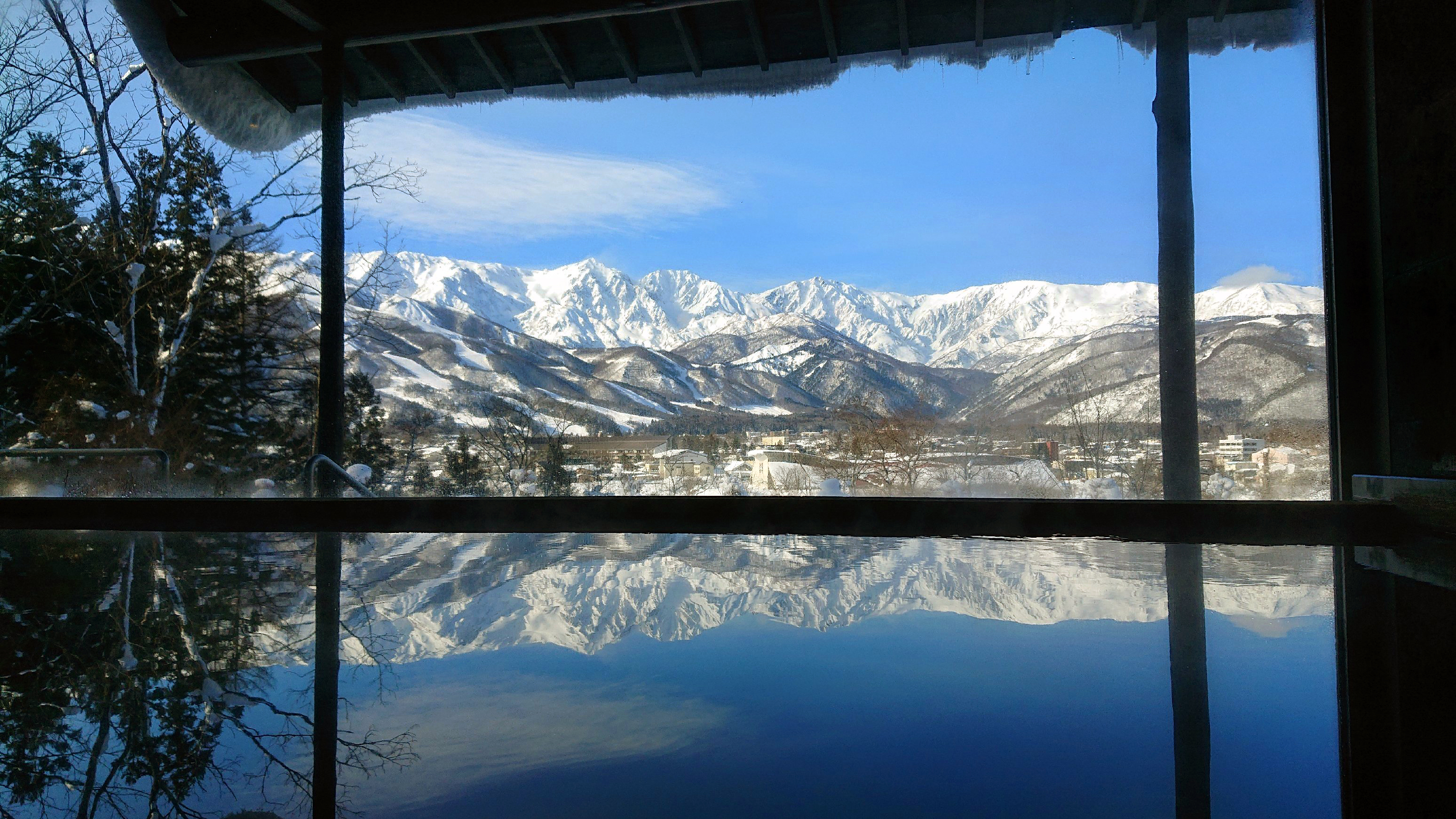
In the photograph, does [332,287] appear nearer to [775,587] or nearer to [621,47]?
[621,47]

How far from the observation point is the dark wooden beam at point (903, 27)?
2262 millimetres

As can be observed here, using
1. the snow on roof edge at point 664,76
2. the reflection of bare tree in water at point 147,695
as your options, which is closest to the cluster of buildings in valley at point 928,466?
the snow on roof edge at point 664,76

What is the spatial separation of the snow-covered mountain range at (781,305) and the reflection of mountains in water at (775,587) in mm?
3798

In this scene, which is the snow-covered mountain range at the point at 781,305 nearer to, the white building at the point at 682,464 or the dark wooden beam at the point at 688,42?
the white building at the point at 682,464

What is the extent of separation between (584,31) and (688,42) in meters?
0.42

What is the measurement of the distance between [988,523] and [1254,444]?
180 inches

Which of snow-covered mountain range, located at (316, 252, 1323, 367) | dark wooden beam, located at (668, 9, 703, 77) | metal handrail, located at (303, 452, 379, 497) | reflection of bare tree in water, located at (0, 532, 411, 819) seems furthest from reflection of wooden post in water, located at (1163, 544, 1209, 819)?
snow-covered mountain range, located at (316, 252, 1323, 367)

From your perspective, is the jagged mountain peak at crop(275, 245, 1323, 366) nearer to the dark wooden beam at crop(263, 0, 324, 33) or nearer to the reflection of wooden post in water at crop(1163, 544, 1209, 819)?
the reflection of wooden post in water at crop(1163, 544, 1209, 819)

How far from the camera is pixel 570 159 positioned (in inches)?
306

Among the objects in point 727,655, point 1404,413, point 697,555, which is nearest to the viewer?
point 1404,413

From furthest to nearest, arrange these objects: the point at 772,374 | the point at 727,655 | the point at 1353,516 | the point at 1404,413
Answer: the point at 772,374
the point at 727,655
the point at 1404,413
the point at 1353,516

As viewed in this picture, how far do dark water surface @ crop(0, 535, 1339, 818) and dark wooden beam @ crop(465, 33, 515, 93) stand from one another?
1712 mm

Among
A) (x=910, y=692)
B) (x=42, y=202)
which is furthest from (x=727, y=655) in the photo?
(x=42, y=202)

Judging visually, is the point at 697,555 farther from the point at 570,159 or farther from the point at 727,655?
the point at 570,159
